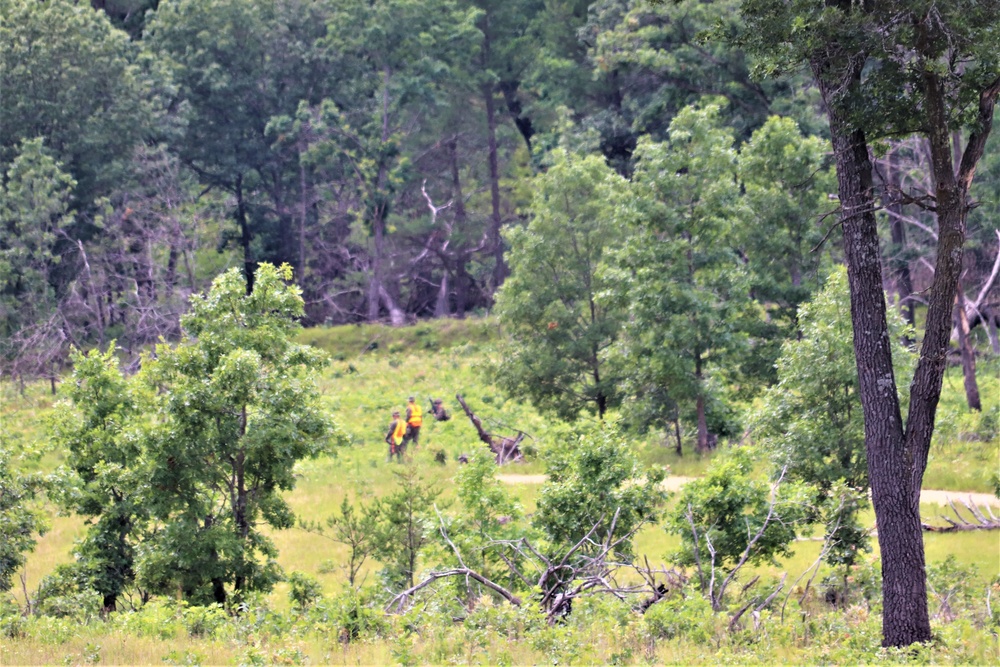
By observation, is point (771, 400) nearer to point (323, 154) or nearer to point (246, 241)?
point (323, 154)

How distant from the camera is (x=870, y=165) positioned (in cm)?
1061

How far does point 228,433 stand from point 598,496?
188 inches

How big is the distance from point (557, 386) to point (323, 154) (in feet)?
94.6

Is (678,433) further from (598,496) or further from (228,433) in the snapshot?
(228,433)

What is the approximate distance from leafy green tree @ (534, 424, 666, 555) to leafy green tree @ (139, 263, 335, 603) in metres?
3.07

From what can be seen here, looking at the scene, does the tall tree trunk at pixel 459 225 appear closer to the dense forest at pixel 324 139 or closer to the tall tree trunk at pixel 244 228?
the dense forest at pixel 324 139

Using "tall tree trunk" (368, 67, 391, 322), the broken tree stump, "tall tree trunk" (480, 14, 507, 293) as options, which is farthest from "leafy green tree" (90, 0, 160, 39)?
the broken tree stump

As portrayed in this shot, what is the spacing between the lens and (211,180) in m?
54.2

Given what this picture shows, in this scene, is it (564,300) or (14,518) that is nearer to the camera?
(14,518)

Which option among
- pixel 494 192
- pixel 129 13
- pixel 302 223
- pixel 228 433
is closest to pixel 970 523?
pixel 228 433

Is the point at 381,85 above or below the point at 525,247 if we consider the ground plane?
above

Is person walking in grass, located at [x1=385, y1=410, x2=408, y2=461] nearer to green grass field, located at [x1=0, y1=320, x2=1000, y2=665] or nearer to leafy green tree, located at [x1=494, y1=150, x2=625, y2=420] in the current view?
green grass field, located at [x1=0, y1=320, x2=1000, y2=665]

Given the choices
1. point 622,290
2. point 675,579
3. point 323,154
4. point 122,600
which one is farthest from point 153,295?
point 675,579

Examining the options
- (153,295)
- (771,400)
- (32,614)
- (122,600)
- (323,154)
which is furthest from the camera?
(323,154)
